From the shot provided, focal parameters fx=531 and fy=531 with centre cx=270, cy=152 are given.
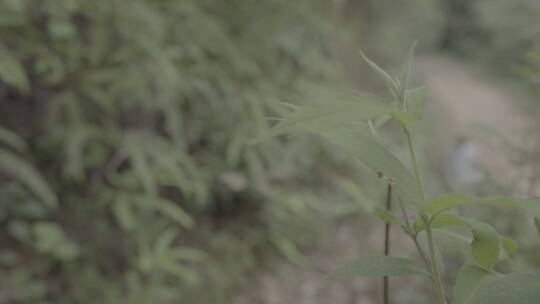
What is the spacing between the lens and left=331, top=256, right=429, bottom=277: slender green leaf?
51cm

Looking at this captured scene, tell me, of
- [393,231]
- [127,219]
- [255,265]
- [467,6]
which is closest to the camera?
[127,219]

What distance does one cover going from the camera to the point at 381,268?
1.68 feet

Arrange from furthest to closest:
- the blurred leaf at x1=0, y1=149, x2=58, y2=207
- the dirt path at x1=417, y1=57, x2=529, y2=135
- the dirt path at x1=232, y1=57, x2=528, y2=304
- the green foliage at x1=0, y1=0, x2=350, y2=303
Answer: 1. the dirt path at x1=417, y1=57, x2=529, y2=135
2. the dirt path at x1=232, y1=57, x2=528, y2=304
3. the green foliage at x1=0, y1=0, x2=350, y2=303
4. the blurred leaf at x1=0, y1=149, x2=58, y2=207

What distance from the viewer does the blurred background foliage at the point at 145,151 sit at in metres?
2.70

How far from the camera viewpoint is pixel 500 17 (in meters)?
11.0

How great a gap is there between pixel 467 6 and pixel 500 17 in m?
5.02

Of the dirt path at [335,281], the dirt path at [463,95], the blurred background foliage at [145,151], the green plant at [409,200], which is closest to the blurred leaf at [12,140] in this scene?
the blurred background foliage at [145,151]

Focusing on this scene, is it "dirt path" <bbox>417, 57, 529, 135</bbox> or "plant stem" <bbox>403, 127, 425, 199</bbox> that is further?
"dirt path" <bbox>417, 57, 529, 135</bbox>

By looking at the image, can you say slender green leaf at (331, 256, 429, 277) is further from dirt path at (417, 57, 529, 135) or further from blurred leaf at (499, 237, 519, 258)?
dirt path at (417, 57, 529, 135)

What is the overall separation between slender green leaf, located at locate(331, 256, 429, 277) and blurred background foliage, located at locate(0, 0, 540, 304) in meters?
Answer: 1.97

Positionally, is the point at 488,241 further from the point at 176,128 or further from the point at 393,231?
the point at 393,231

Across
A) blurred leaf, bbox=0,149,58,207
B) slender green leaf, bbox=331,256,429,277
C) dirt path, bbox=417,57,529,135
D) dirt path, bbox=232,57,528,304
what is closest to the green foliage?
blurred leaf, bbox=0,149,58,207

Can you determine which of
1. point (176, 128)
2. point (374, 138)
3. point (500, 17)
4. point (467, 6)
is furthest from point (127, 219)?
point (467, 6)

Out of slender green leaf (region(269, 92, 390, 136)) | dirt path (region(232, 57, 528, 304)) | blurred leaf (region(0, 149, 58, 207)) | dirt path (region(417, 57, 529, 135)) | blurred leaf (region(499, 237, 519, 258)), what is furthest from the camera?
dirt path (region(417, 57, 529, 135))
